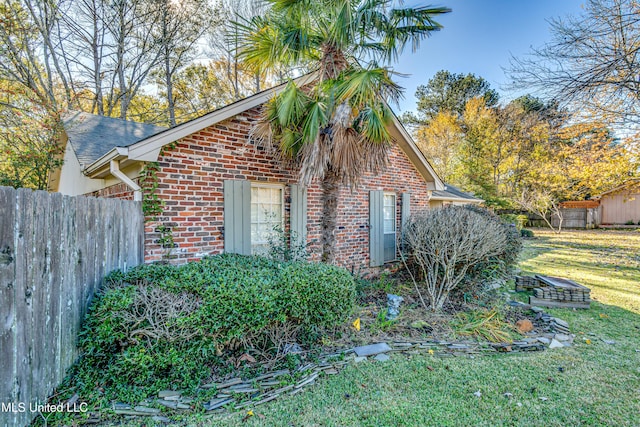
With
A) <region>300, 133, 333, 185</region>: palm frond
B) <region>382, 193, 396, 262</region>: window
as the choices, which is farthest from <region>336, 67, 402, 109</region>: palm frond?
<region>382, 193, 396, 262</region>: window

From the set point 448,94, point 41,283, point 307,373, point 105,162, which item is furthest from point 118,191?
point 448,94

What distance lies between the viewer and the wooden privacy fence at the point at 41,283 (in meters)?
2.25

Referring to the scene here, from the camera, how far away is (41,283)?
2.60 meters

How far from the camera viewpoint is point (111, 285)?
350 centimetres

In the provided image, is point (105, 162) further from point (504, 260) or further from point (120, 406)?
point (504, 260)

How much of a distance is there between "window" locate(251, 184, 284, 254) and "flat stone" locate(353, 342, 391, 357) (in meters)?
2.49

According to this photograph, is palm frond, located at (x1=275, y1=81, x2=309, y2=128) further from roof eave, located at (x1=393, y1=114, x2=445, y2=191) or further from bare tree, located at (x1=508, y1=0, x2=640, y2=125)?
bare tree, located at (x1=508, y1=0, x2=640, y2=125)

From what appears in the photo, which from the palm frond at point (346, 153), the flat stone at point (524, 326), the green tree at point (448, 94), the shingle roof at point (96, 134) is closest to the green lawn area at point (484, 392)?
the flat stone at point (524, 326)

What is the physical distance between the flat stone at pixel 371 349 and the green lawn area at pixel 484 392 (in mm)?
217

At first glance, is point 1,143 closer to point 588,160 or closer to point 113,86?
point 113,86

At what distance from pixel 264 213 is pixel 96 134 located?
5.34 metres

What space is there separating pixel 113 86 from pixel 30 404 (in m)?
16.5

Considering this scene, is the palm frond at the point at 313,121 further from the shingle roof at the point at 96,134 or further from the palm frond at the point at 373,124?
the shingle roof at the point at 96,134

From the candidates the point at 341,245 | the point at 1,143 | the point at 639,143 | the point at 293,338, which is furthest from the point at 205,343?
the point at 639,143
